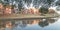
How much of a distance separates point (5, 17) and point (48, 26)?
0.76 m

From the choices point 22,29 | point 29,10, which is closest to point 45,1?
point 29,10

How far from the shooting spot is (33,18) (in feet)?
12.8

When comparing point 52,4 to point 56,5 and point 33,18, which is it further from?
point 33,18

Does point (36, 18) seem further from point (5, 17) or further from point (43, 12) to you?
point (5, 17)

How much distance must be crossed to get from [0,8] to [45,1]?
2.63 feet

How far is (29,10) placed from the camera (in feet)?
12.9

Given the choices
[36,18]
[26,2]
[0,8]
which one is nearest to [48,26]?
[36,18]

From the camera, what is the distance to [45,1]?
394 centimetres

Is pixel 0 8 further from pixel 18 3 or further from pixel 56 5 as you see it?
pixel 56 5

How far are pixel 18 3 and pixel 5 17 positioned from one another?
337 mm

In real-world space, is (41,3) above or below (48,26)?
above

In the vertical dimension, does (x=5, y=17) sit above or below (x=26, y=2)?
below

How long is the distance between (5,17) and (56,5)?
921 millimetres

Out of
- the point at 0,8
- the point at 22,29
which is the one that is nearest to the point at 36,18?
the point at 22,29
